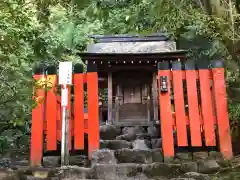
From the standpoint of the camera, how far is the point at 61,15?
18.4m

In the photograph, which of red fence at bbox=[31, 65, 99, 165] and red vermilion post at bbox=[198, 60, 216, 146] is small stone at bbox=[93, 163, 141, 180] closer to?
red fence at bbox=[31, 65, 99, 165]

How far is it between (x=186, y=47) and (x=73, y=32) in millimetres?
7896

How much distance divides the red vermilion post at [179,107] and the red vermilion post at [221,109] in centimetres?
66

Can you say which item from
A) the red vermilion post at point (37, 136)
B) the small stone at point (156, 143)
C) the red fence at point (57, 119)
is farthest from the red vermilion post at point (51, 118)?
the small stone at point (156, 143)

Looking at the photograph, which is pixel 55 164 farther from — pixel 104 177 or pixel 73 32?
pixel 73 32

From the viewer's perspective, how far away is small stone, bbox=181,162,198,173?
550 cm

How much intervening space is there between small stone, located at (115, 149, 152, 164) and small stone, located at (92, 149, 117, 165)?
0.38 ft

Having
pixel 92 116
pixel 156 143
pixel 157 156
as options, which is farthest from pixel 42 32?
pixel 156 143

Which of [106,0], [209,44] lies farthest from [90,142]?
[209,44]

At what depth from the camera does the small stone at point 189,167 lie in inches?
217

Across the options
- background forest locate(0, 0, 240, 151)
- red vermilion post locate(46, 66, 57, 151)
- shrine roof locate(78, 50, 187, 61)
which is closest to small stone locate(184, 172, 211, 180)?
background forest locate(0, 0, 240, 151)

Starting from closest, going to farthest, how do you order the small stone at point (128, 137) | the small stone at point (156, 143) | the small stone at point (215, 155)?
1. the small stone at point (215, 155)
2. the small stone at point (156, 143)
3. the small stone at point (128, 137)

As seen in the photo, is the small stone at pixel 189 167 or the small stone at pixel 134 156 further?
the small stone at pixel 134 156

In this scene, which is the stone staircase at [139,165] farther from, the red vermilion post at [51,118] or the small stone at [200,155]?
the red vermilion post at [51,118]
